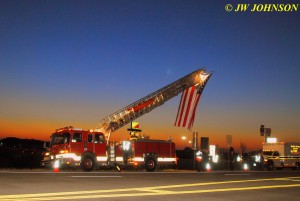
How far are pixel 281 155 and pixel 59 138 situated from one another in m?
22.5

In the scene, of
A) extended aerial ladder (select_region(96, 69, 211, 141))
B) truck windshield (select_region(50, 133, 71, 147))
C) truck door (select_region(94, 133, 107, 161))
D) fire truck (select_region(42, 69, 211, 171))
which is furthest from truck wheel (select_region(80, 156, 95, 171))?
extended aerial ladder (select_region(96, 69, 211, 141))

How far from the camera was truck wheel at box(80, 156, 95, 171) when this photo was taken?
77.0 feet

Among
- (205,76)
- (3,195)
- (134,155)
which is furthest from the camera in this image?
(205,76)

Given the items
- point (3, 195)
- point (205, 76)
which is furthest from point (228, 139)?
point (3, 195)

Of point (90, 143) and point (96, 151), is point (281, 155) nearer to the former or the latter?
point (96, 151)

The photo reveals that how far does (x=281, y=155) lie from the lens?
38.9m

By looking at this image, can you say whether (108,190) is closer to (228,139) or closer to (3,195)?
(3,195)

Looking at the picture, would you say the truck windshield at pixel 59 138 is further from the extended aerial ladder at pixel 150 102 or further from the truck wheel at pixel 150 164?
the truck wheel at pixel 150 164

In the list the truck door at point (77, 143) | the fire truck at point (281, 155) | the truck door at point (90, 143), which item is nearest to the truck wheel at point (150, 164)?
the truck door at point (90, 143)

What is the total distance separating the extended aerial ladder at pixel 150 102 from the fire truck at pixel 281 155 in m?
12.7

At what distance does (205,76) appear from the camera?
2895cm

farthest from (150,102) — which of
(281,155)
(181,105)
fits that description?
(281,155)

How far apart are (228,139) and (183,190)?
19.8 metres

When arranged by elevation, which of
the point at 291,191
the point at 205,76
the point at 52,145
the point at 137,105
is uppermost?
the point at 205,76
